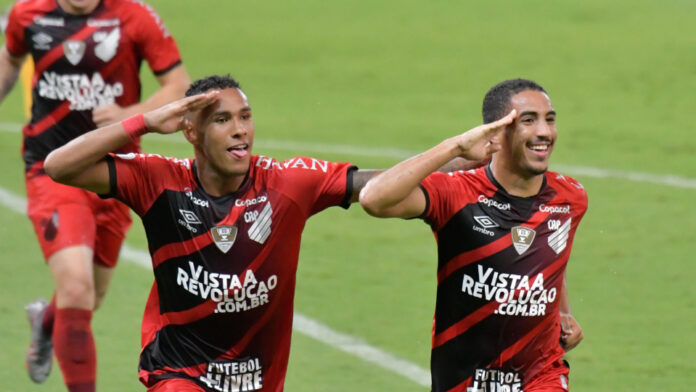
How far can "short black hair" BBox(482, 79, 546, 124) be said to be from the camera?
628 cm

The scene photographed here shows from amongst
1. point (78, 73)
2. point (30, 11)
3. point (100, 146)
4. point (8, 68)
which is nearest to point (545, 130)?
point (100, 146)

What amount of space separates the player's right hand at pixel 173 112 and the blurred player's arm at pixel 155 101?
1755mm

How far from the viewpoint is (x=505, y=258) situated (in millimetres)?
6195

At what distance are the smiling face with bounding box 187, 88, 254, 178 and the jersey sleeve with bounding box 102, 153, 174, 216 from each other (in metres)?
0.29

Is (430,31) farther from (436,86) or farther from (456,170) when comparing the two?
(456,170)

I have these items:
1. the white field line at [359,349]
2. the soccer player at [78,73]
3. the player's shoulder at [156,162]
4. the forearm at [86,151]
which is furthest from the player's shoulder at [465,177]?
the white field line at [359,349]

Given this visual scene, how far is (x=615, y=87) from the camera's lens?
59.7 ft

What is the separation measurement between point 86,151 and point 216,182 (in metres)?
0.63

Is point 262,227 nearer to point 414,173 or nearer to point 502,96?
point 414,173

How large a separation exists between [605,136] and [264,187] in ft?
32.5

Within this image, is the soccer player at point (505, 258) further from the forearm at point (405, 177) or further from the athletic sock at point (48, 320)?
the athletic sock at point (48, 320)

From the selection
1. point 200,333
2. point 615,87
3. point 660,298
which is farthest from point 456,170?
point 615,87

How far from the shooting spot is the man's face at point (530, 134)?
20.1 ft

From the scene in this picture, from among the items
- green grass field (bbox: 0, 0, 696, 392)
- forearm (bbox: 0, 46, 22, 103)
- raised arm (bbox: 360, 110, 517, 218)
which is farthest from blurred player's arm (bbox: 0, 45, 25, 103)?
raised arm (bbox: 360, 110, 517, 218)
